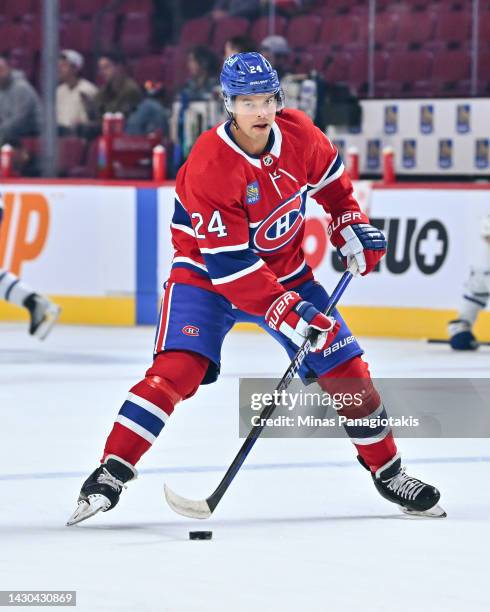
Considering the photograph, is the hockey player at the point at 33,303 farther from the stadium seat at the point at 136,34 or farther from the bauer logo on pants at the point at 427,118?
the stadium seat at the point at 136,34

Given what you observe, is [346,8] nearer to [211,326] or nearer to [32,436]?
[32,436]

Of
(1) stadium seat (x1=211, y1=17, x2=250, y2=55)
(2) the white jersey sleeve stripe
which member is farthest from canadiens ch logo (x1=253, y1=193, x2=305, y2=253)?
(1) stadium seat (x1=211, y1=17, x2=250, y2=55)

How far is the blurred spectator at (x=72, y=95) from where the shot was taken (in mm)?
10625

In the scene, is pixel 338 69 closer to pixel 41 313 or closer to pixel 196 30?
pixel 196 30

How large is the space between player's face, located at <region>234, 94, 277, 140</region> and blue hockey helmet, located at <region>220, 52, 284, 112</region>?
0.06 ft

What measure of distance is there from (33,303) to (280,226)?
4565 millimetres

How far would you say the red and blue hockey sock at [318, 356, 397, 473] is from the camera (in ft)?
14.0

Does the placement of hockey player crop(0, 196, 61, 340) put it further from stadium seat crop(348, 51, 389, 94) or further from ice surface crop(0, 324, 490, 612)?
stadium seat crop(348, 51, 389, 94)

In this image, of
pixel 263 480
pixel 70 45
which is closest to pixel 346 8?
pixel 70 45

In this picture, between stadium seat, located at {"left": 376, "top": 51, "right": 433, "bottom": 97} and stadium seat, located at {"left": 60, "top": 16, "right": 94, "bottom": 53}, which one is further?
stadium seat, located at {"left": 60, "top": 16, "right": 94, "bottom": 53}

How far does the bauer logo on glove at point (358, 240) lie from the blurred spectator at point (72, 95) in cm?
625

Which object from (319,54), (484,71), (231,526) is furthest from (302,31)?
(231,526)

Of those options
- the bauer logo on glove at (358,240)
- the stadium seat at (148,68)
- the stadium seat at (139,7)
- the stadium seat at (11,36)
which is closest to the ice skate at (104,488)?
the bauer logo on glove at (358,240)

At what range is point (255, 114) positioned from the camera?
412 cm
